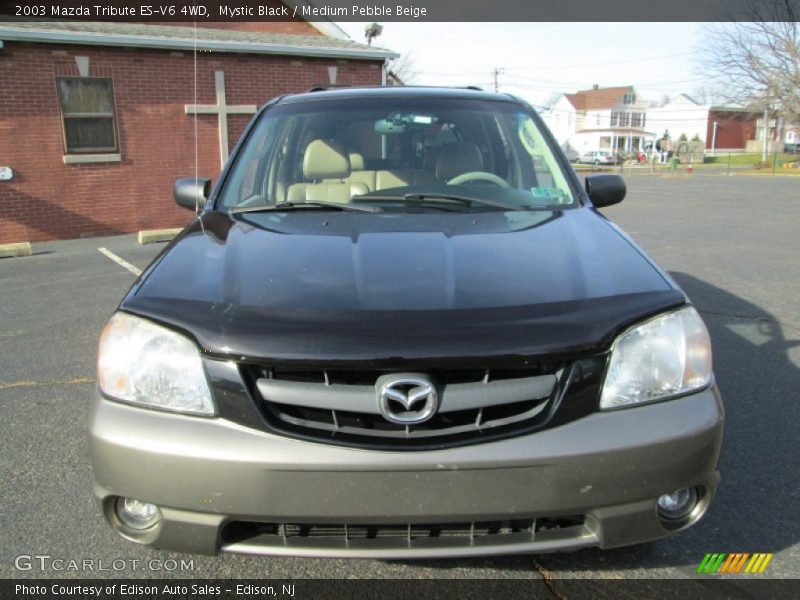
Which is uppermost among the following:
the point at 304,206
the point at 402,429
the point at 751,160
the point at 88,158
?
the point at 751,160

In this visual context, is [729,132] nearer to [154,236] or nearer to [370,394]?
[154,236]

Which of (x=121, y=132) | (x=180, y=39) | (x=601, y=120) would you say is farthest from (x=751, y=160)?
(x=121, y=132)

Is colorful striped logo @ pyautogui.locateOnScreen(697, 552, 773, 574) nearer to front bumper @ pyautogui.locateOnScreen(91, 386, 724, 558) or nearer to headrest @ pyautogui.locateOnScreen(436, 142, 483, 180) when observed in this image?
front bumper @ pyautogui.locateOnScreen(91, 386, 724, 558)

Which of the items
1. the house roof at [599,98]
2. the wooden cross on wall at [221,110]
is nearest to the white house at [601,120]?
the house roof at [599,98]

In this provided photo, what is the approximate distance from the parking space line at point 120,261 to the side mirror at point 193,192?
4674mm

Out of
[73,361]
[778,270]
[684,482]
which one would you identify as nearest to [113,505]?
[684,482]

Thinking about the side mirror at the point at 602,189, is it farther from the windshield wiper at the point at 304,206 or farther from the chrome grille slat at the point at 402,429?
the chrome grille slat at the point at 402,429

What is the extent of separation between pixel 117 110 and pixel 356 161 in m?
10.1

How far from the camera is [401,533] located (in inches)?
74.1

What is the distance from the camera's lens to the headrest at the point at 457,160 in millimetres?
3301

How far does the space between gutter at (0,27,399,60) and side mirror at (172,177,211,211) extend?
939 centimetres

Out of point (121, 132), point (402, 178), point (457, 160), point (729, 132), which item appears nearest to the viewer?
point (402, 178)

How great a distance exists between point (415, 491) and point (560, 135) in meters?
88.7
